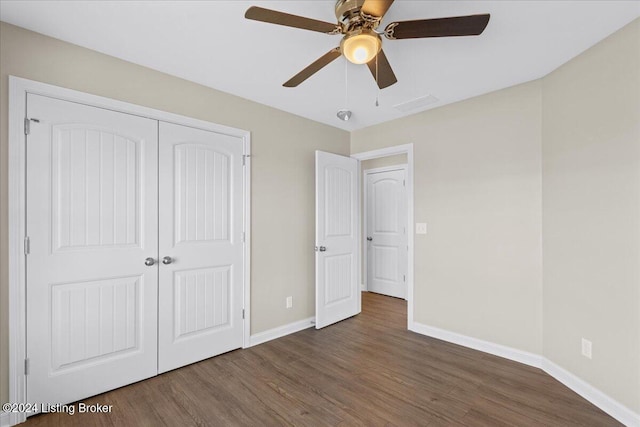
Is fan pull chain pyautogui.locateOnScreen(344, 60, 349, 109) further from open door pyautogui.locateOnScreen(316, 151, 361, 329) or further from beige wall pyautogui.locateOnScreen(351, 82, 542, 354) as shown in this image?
beige wall pyautogui.locateOnScreen(351, 82, 542, 354)

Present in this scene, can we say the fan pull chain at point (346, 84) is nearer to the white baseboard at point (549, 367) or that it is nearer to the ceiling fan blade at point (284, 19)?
the ceiling fan blade at point (284, 19)

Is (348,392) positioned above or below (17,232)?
below

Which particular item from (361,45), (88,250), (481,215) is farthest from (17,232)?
(481,215)

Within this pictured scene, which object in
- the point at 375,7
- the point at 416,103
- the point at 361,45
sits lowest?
the point at 361,45

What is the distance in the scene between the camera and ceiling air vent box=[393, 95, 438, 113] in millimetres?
3008

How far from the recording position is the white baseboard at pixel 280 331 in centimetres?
306

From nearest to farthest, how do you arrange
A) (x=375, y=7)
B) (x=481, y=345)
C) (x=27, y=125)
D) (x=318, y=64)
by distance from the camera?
(x=375, y=7) < (x=318, y=64) < (x=27, y=125) < (x=481, y=345)

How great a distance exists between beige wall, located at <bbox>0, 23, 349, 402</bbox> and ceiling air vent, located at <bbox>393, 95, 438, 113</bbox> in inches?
38.6

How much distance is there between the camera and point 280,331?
327 cm

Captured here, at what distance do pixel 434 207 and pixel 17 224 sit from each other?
3435 mm

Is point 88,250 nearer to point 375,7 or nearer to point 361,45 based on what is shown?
point 361,45

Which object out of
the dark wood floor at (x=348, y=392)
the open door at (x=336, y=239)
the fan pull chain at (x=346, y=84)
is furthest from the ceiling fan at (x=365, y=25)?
the dark wood floor at (x=348, y=392)

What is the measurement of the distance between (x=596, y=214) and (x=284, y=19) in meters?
2.40

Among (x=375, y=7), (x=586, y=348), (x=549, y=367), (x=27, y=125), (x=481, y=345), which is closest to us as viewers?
(x=375, y=7)
